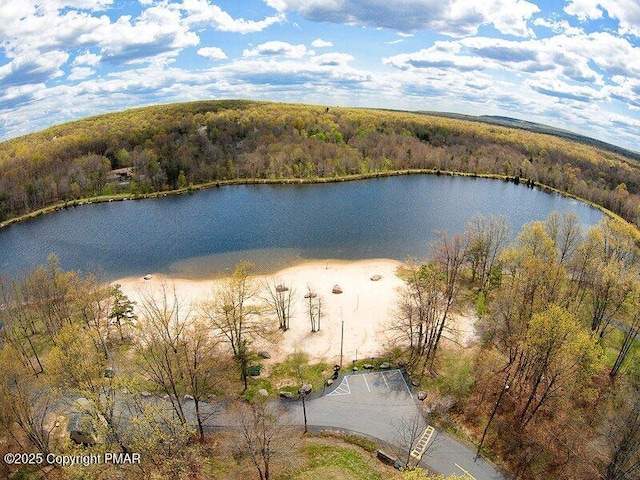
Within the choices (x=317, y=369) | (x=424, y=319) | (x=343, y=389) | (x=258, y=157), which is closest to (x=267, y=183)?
(x=258, y=157)

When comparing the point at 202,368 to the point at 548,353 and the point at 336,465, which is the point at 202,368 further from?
the point at 548,353

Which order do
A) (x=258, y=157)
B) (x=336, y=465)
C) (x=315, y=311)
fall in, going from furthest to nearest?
(x=258, y=157)
(x=315, y=311)
(x=336, y=465)

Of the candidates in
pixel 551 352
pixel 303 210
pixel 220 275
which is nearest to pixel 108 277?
pixel 220 275

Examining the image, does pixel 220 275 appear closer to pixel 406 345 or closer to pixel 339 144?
pixel 406 345

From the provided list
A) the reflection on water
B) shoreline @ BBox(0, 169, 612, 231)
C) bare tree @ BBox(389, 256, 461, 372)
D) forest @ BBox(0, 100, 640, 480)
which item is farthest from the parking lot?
shoreline @ BBox(0, 169, 612, 231)

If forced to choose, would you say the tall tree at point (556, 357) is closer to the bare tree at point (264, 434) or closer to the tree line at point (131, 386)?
the bare tree at point (264, 434)

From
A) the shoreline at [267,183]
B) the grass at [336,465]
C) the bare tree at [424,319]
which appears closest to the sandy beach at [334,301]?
the bare tree at [424,319]

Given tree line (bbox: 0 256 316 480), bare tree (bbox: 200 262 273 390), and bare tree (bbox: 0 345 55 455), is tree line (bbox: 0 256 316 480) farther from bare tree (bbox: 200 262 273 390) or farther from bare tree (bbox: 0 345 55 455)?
bare tree (bbox: 200 262 273 390)

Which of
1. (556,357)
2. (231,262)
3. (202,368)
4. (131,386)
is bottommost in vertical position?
(231,262)
